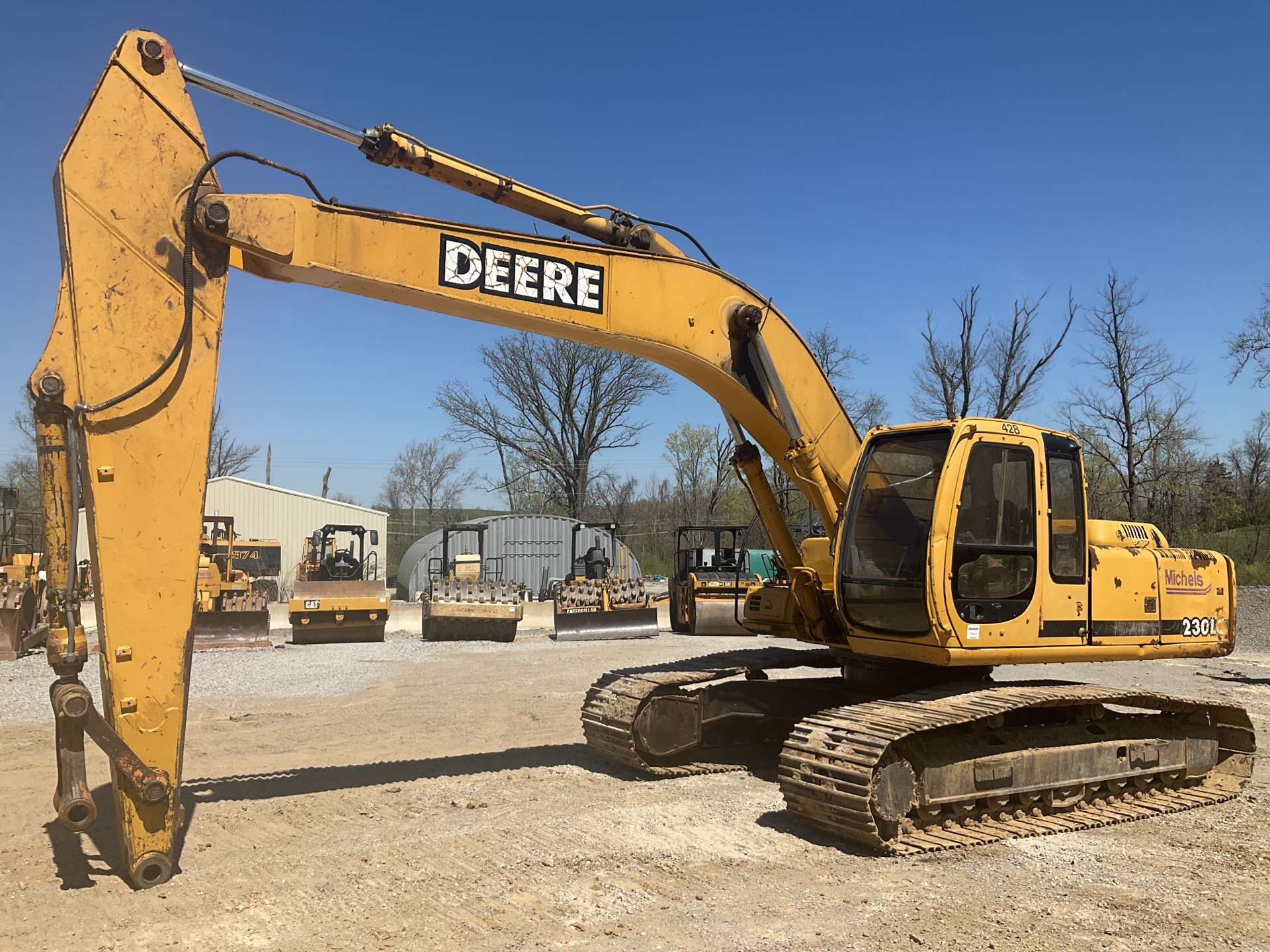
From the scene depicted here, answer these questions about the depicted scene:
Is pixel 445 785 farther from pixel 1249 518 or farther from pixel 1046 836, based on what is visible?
pixel 1249 518

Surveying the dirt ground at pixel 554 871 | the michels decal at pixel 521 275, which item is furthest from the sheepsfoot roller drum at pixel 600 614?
the michels decal at pixel 521 275

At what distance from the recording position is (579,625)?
2156 cm

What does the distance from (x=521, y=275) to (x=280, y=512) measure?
3258cm

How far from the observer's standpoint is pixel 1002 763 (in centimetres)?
675

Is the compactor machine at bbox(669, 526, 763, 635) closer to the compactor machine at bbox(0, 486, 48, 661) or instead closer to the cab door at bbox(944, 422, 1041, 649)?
the cab door at bbox(944, 422, 1041, 649)

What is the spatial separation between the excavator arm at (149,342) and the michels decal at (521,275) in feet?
0.05

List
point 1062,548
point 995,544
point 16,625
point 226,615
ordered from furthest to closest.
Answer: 1. point 226,615
2. point 16,625
3. point 1062,548
4. point 995,544

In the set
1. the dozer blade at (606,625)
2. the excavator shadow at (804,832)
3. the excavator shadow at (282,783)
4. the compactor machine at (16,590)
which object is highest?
the compactor machine at (16,590)

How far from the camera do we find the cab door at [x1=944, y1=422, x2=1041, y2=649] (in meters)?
6.57

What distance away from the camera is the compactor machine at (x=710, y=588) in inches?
412

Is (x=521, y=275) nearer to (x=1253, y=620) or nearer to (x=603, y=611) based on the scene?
(x=603, y=611)

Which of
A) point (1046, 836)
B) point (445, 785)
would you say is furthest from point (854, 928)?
point (445, 785)

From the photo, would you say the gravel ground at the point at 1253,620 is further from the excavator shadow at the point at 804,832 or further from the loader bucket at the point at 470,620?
the excavator shadow at the point at 804,832

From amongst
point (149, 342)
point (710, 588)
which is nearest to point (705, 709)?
point (149, 342)
